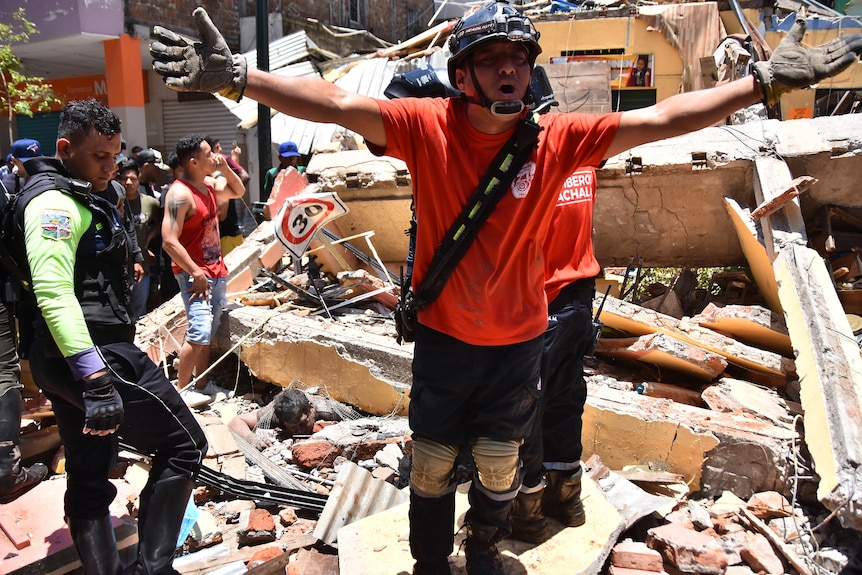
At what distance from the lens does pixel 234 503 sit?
12.8 ft

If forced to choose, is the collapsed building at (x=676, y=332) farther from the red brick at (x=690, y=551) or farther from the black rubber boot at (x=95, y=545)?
the black rubber boot at (x=95, y=545)

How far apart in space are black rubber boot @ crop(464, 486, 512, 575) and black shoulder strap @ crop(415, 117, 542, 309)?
965mm

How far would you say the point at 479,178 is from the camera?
7.63ft

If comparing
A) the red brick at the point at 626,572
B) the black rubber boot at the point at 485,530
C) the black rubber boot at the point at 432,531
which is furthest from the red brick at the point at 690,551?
the black rubber boot at the point at 432,531

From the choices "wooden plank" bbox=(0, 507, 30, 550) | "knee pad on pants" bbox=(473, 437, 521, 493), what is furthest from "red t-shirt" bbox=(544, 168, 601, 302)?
"wooden plank" bbox=(0, 507, 30, 550)

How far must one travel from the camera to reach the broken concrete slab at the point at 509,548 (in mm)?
2879

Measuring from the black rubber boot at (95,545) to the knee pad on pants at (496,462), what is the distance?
5.14ft

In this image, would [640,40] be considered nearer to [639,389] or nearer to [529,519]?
[639,389]

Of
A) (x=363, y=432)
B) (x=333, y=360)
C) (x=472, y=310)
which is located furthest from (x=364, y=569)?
(x=333, y=360)

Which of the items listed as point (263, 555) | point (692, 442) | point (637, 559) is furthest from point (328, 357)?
point (637, 559)

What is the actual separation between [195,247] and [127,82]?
8909mm

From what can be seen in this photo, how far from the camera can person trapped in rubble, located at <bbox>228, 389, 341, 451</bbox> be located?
4648 mm

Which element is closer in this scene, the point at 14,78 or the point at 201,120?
the point at 14,78

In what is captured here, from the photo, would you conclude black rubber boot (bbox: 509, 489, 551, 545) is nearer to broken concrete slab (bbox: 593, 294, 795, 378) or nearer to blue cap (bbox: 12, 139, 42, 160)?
broken concrete slab (bbox: 593, 294, 795, 378)
